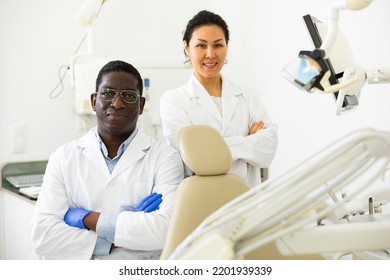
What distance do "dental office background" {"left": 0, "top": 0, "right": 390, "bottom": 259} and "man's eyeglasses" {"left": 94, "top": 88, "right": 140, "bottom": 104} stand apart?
92cm

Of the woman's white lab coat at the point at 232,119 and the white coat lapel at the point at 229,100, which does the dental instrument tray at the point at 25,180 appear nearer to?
the woman's white lab coat at the point at 232,119

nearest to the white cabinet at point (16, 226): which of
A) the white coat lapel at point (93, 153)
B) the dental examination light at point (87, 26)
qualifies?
the dental examination light at point (87, 26)

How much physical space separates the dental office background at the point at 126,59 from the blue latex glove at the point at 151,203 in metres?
1.12

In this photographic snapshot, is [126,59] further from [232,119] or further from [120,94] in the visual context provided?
[120,94]

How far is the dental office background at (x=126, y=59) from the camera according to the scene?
295 cm

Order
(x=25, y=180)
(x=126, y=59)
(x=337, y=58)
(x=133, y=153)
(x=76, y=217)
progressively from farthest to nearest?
(x=126, y=59)
(x=25, y=180)
(x=133, y=153)
(x=76, y=217)
(x=337, y=58)

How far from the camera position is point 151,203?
169 centimetres

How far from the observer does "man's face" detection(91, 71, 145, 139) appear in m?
1.76

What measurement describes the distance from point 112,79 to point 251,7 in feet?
6.49

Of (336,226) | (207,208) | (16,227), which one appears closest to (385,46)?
(207,208)

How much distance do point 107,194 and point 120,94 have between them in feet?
1.06

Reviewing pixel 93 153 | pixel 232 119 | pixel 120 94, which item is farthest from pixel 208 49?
pixel 93 153

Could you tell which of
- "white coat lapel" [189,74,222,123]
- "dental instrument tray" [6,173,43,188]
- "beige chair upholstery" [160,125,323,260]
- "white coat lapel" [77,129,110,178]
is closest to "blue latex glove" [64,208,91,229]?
"white coat lapel" [77,129,110,178]
